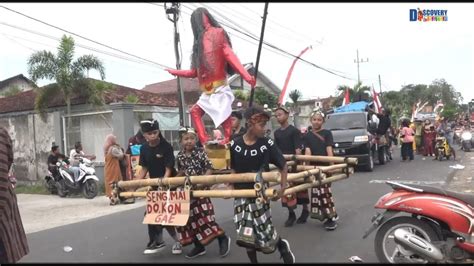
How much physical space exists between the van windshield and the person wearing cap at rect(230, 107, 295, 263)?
1054 centimetres

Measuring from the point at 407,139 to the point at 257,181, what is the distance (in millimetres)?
13922

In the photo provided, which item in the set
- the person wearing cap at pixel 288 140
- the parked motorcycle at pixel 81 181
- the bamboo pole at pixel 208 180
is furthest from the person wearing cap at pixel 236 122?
the parked motorcycle at pixel 81 181

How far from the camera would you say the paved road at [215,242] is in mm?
5191

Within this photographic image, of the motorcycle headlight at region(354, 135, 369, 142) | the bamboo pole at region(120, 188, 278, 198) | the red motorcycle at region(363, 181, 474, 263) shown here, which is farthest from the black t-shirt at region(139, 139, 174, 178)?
the motorcycle headlight at region(354, 135, 369, 142)

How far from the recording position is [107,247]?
6.07m

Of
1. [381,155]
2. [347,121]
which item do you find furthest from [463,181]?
[381,155]

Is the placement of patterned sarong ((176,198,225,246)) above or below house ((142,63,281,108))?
below

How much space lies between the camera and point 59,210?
33.6ft

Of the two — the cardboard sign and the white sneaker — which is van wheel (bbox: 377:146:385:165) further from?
the cardboard sign

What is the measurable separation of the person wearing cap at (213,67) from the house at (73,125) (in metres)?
7.83

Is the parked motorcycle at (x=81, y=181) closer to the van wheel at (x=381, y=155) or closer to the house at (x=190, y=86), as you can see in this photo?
the van wheel at (x=381, y=155)

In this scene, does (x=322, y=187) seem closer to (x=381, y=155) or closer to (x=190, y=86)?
(x=381, y=155)

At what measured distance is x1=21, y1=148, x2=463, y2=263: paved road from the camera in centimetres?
519

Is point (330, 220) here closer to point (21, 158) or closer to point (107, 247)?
point (107, 247)
